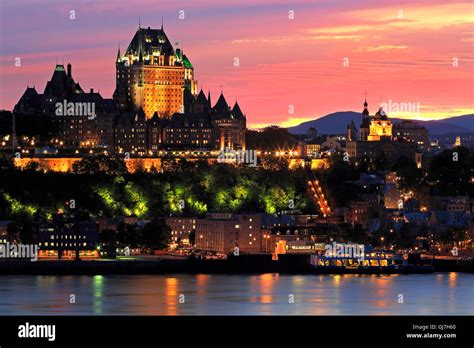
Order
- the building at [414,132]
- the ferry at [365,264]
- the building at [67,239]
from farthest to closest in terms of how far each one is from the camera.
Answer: the building at [414,132] → the building at [67,239] → the ferry at [365,264]

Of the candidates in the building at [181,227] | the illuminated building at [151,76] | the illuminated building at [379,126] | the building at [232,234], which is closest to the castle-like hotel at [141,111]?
the illuminated building at [151,76]

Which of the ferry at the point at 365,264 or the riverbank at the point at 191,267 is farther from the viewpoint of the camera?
the ferry at the point at 365,264

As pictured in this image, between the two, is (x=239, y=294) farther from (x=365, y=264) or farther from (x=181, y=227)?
(x=181, y=227)

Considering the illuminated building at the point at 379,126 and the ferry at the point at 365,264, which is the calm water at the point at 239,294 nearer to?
the ferry at the point at 365,264
